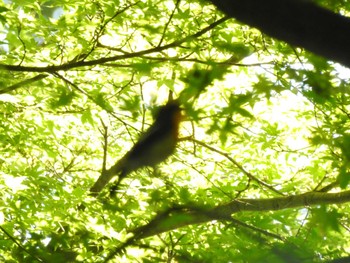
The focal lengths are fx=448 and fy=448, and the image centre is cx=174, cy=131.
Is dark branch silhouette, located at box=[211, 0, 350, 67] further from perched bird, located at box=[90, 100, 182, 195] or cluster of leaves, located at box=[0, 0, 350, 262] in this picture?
cluster of leaves, located at box=[0, 0, 350, 262]

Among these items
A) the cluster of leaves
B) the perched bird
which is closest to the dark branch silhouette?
the perched bird

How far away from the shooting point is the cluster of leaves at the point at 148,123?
3.19m

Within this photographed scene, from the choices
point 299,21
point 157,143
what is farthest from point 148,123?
point 299,21

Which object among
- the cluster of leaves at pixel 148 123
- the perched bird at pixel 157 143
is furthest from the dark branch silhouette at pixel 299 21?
the cluster of leaves at pixel 148 123

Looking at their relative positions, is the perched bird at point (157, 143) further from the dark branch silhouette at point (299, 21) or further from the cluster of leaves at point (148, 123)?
the dark branch silhouette at point (299, 21)

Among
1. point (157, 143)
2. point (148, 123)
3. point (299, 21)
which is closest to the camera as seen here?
point (299, 21)

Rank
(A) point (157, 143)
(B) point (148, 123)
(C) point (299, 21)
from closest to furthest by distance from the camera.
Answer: (C) point (299, 21) < (A) point (157, 143) < (B) point (148, 123)

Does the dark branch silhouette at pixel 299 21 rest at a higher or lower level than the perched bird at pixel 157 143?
lower

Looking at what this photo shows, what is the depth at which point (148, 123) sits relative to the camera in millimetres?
3838

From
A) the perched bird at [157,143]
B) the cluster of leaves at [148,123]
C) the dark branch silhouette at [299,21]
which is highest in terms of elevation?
the cluster of leaves at [148,123]

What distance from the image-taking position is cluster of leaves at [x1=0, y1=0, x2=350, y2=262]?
3186mm

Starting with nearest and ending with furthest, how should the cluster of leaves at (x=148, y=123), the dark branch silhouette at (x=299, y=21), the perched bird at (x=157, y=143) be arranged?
1. the dark branch silhouette at (x=299, y=21)
2. the perched bird at (x=157, y=143)
3. the cluster of leaves at (x=148, y=123)

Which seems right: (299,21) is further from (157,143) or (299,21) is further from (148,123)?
(148,123)

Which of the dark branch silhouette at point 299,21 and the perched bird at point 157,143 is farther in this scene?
the perched bird at point 157,143
